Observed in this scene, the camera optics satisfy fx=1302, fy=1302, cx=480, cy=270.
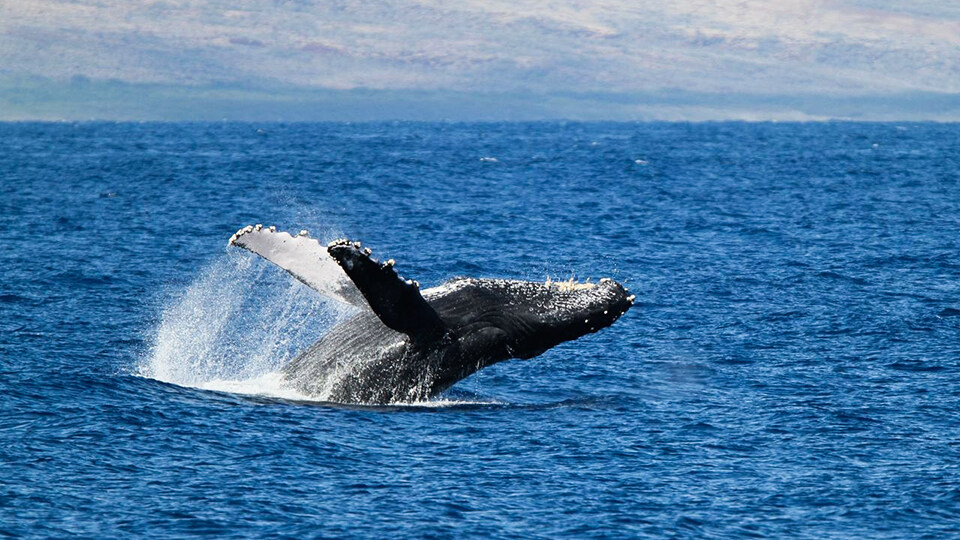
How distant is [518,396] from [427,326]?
320 centimetres

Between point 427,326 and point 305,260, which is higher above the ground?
point 305,260

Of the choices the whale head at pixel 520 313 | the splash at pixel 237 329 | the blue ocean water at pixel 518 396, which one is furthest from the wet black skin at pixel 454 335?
the splash at pixel 237 329

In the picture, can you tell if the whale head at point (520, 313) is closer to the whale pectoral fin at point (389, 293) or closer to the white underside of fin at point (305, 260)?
the whale pectoral fin at point (389, 293)

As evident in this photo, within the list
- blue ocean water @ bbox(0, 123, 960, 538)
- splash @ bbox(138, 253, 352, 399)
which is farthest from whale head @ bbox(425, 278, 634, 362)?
splash @ bbox(138, 253, 352, 399)

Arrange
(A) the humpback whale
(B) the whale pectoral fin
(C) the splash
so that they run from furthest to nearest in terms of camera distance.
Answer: (C) the splash, (A) the humpback whale, (B) the whale pectoral fin

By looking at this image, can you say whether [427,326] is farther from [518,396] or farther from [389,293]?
[518,396]

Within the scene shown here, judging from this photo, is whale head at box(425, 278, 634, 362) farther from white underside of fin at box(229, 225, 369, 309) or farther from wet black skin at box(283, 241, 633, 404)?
white underside of fin at box(229, 225, 369, 309)

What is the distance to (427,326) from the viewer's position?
15984mm

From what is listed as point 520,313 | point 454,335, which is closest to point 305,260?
point 454,335

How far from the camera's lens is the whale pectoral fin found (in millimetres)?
14266

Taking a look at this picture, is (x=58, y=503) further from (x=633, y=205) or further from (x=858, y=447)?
(x=633, y=205)

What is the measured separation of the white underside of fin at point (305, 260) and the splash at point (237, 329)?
2.36 meters

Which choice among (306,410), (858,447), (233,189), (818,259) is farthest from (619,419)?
(233,189)

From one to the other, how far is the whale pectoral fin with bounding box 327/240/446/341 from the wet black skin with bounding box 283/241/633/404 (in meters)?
0.03
